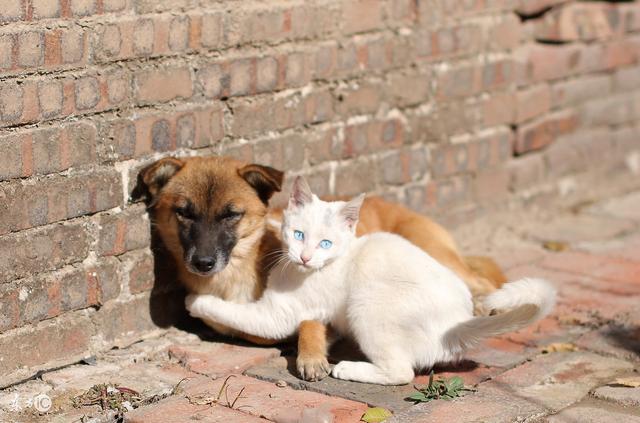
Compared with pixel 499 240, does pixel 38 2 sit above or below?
above

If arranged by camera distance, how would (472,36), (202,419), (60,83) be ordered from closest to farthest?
(202,419), (60,83), (472,36)

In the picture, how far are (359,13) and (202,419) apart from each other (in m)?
2.66

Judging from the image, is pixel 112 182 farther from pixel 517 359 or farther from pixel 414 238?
pixel 517 359

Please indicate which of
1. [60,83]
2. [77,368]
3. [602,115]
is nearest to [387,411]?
[77,368]

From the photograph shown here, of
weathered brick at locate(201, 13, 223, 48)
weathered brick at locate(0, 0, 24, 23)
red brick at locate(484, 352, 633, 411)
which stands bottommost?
red brick at locate(484, 352, 633, 411)

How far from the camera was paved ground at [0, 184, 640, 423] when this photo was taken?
13.4 ft

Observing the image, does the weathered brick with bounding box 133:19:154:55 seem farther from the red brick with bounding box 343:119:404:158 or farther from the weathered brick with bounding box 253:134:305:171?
the red brick with bounding box 343:119:404:158

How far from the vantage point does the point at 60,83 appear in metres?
4.37

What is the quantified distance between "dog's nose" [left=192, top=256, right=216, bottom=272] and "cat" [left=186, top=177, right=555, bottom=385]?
234 mm

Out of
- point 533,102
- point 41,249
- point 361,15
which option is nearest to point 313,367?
point 41,249

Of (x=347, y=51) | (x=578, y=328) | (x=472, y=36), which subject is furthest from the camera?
(x=472, y=36)

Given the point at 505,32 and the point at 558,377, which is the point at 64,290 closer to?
the point at 558,377

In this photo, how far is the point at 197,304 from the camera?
15.9ft

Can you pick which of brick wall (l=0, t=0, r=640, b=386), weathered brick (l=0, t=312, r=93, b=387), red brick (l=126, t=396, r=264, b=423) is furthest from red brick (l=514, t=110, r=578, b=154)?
red brick (l=126, t=396, r=264, b=423)
